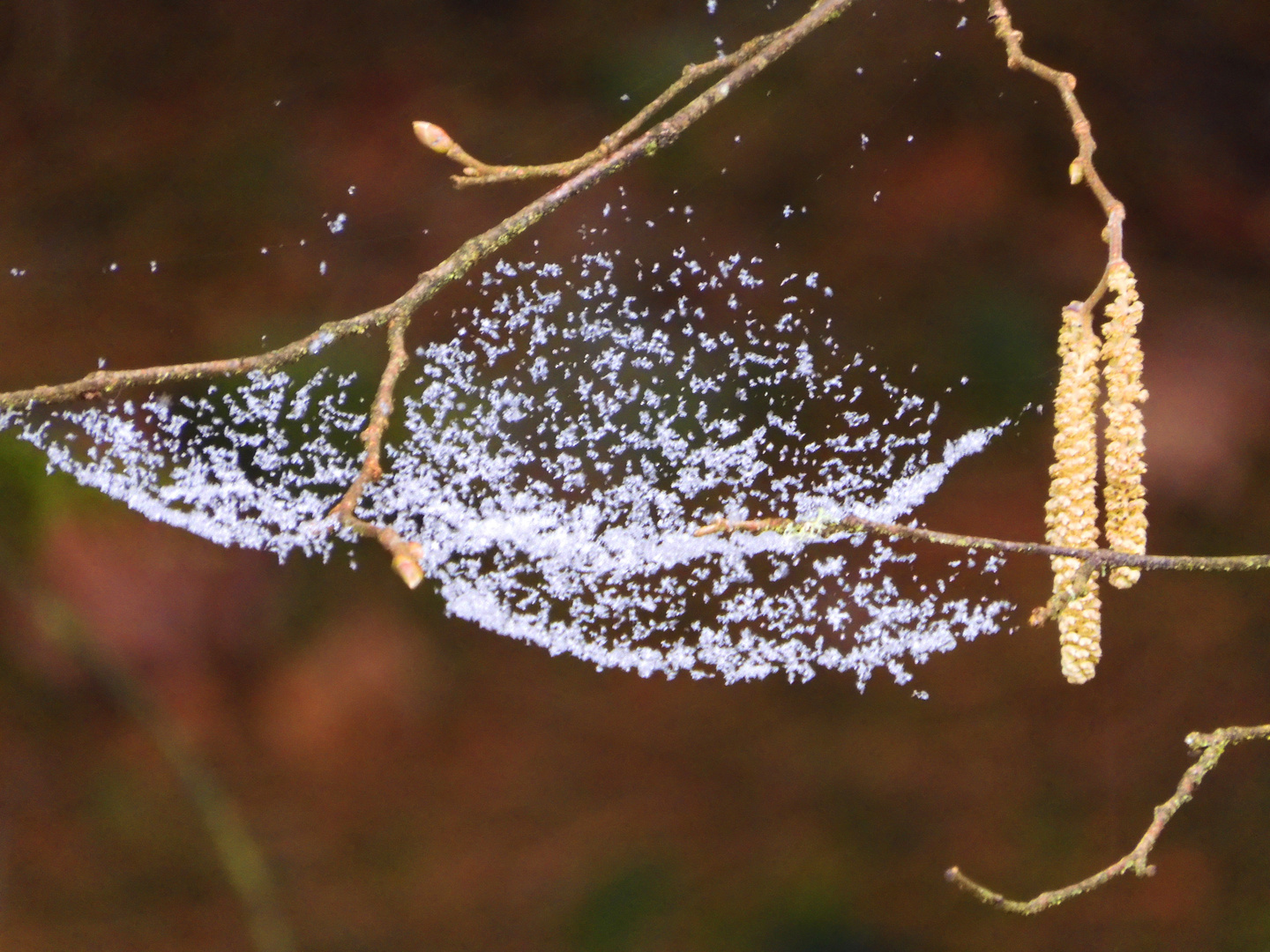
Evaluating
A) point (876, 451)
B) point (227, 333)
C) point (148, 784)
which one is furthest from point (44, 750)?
point (876, 451)

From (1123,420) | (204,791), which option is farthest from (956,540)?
(204,791)

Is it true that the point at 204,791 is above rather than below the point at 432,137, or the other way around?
below

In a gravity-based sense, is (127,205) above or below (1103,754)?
above

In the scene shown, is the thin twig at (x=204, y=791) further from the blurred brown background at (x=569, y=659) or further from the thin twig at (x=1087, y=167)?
the thin twig at (x=1087, y=167)

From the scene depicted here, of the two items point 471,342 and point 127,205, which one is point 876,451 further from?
point 127,205

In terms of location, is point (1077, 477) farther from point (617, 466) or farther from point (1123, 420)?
point (617, 466)

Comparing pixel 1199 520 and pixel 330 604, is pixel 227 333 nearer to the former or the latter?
pixel 330 604

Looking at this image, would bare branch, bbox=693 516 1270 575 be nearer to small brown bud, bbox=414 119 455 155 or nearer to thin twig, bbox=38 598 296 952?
small brown bud, bbox=414 119 455 155
